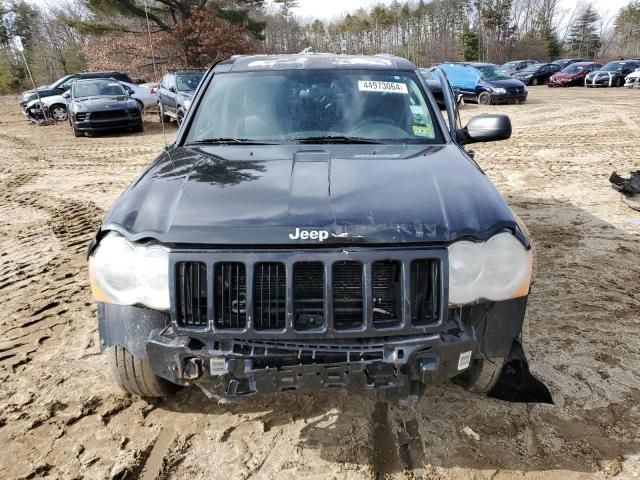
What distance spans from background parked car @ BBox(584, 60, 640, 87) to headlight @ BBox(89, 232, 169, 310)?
97.7 ft

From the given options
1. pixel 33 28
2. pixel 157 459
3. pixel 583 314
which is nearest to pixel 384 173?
pixel 157 459

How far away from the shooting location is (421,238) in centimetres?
212

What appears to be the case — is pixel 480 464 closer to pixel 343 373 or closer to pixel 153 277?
pixel 343 373

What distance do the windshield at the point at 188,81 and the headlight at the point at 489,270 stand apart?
13.5 meters

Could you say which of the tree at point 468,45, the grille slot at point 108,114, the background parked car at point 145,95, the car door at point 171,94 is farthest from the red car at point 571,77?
the grille slot at point 108,114

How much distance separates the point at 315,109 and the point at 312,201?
4.27 feet

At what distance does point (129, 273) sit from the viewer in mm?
2170

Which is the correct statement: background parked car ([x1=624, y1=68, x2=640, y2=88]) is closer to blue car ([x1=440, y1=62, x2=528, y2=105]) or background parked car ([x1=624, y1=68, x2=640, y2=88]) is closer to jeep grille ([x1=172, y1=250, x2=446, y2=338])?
blue car ([x1=440, y1=62, x2=528, y2=105])

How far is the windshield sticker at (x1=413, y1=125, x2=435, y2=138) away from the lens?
3.30 m

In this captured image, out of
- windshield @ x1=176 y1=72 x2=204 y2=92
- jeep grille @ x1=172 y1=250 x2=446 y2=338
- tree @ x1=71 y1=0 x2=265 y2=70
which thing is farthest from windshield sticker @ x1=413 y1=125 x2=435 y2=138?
tree @ x1=71 y1=0 x2=265 y2=70

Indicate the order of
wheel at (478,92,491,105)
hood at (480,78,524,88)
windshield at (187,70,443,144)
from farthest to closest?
wheel at (478,92,491,105)
hood at (480,78,524,88)
windshield at (187,70,443,144)

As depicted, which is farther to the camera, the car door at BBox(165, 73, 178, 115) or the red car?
the red car

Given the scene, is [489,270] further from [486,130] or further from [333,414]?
[486,130]

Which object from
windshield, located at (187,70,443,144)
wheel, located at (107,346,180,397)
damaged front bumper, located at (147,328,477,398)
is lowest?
wheel, located at (107,346,180,397)
